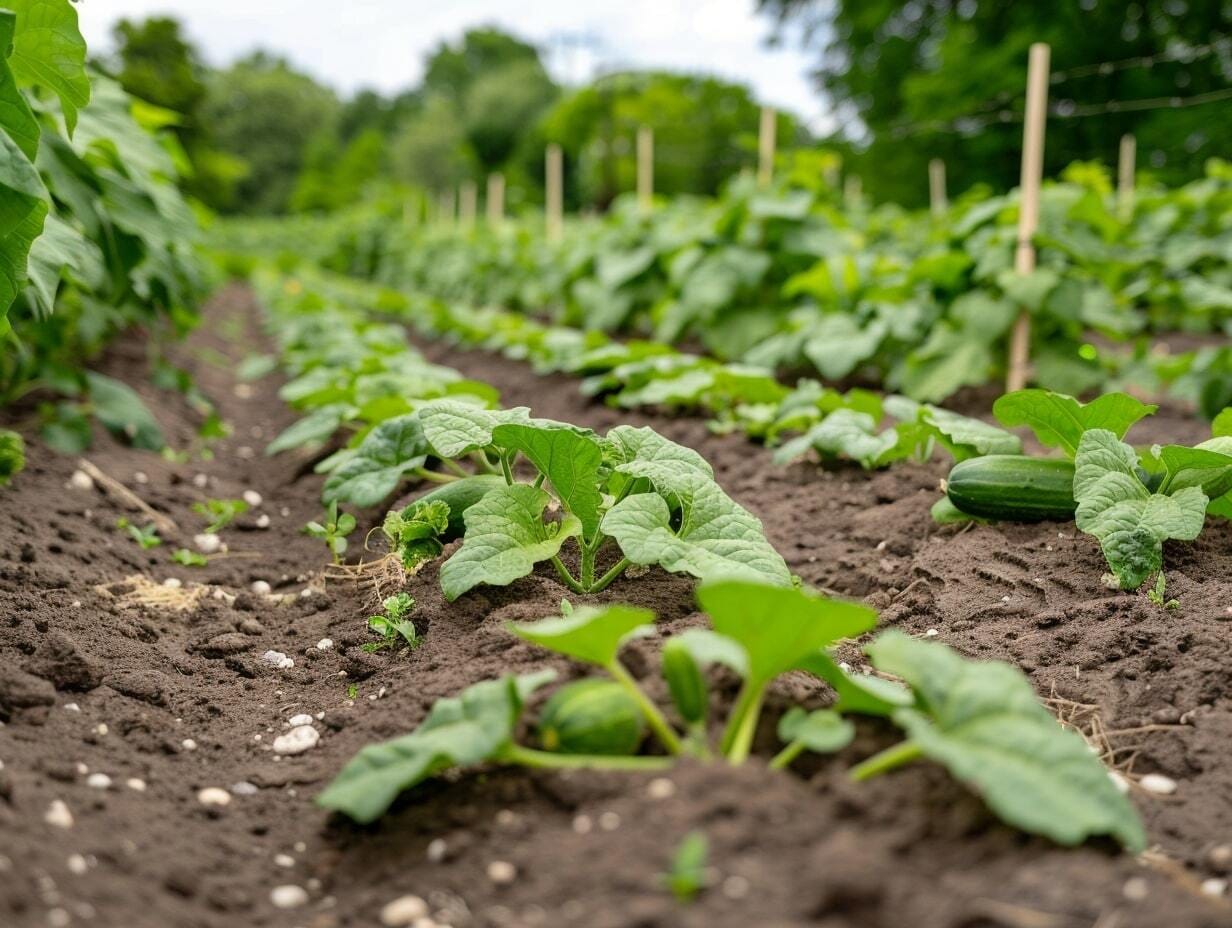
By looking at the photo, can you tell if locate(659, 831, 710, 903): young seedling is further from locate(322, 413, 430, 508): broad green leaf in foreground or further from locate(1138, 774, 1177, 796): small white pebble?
locate(322, 413, 430, 508): broad green leaf in foreground

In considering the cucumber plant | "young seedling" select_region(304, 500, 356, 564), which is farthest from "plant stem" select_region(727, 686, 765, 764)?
"young seedling" select_region(304, 500, 356, 564)

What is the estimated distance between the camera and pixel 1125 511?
2.57 metres

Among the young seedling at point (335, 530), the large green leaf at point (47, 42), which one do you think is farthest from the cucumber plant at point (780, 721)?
the large green leaf at point (47, 42)

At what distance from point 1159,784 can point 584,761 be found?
1.03 m

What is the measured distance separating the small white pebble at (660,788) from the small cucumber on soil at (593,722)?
15 centimetres

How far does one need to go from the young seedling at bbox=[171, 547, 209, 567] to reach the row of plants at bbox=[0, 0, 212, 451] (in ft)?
2.48

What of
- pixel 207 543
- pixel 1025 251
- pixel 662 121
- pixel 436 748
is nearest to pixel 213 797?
pixel 436 748

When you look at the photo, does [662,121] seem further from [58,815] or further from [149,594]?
[58,815]

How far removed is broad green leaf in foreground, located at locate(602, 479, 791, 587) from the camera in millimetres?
2098

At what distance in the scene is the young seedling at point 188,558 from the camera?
3.36 m

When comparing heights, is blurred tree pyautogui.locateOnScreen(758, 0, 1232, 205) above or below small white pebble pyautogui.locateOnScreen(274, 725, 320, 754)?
above

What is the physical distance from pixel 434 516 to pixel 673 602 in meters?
0.66

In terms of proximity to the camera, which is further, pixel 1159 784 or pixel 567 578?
pixel 567 578

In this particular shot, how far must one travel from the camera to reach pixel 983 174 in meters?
18.8
